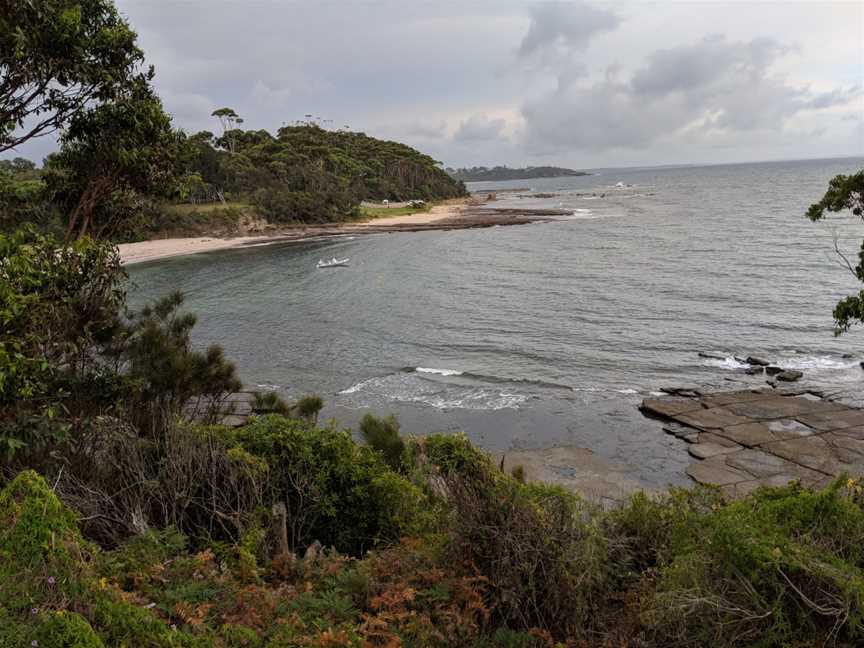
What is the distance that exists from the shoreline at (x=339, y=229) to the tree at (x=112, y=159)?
167 ft

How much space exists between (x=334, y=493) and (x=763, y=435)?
1516cm

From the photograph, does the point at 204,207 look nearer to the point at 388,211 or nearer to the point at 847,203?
the point at 388,211

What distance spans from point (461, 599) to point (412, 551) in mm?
A: 1420

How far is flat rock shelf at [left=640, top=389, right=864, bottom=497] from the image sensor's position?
16172 millimetres

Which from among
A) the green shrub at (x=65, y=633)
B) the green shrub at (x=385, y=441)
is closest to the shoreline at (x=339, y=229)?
the green shrub at (x=385, y=441)

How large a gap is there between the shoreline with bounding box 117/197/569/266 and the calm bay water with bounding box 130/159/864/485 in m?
5.24

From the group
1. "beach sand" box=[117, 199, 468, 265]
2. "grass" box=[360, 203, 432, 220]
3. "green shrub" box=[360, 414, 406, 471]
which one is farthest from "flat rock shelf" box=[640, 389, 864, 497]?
"grass" box=[360, 203, 432, 220]

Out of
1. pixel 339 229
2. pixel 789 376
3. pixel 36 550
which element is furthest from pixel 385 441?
pixel 339 229

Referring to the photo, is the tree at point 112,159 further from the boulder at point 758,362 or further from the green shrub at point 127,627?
the boulder at point 758,362

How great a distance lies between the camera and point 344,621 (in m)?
6.09

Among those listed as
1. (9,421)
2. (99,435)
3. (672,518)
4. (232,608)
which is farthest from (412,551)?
(99,435)

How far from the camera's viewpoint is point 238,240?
238ft

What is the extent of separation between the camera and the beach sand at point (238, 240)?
62.4 meters

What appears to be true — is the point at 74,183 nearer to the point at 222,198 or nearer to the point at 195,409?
the point at 195,409
